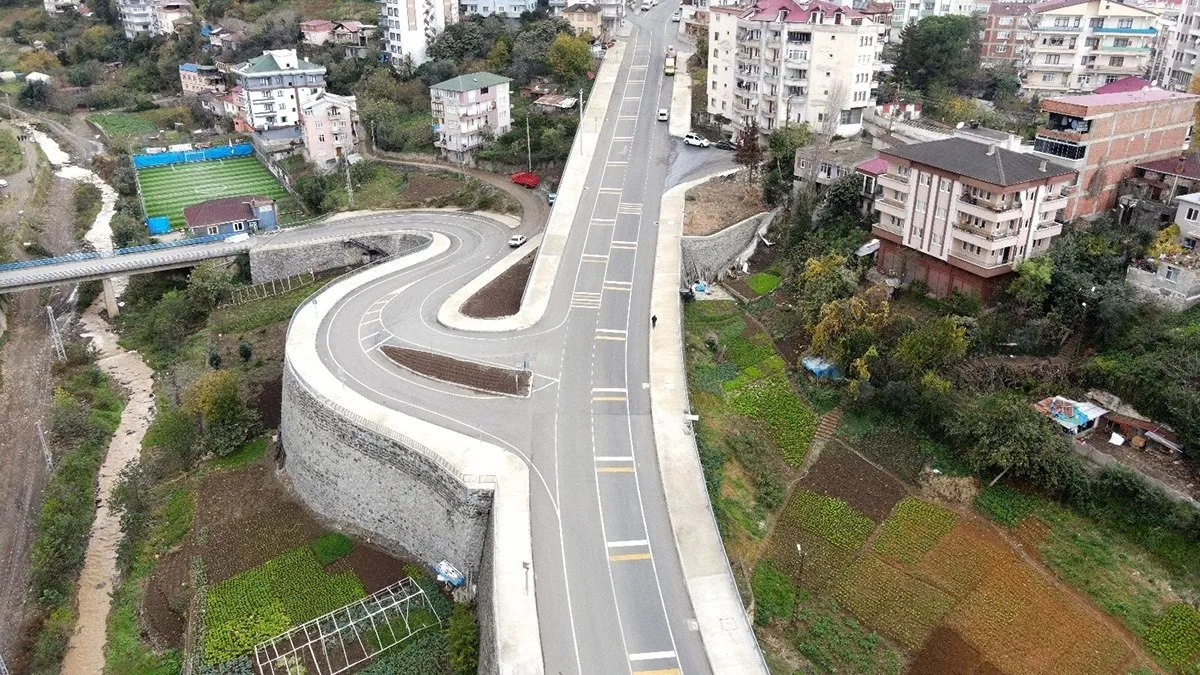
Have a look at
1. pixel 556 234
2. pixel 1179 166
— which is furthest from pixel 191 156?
pixel 1179 166

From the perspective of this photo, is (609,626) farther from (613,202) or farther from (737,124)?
(737,124)

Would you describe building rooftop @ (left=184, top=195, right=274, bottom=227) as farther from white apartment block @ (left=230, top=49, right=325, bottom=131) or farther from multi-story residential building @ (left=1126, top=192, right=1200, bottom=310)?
multi-story residential building @ (left=1126, top=192, right=1200, bottom=310)

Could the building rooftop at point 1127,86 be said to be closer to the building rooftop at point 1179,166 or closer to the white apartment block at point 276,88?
the building rooftop at point 1179,166

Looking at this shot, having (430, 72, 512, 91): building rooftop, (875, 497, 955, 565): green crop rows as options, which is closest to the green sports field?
(430, 72, 512, 91): building rooftop

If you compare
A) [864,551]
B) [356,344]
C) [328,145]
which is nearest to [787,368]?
[864,551]

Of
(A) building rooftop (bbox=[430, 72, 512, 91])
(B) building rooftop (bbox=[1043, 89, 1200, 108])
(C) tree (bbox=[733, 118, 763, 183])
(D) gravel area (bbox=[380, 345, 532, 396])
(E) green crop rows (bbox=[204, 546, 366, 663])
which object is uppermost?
(B) building rooftop (bbox=[1043, 89, 1200, 108])

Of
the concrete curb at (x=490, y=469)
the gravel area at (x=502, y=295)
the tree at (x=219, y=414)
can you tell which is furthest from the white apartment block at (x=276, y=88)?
the tree at (x=219, y=414)
